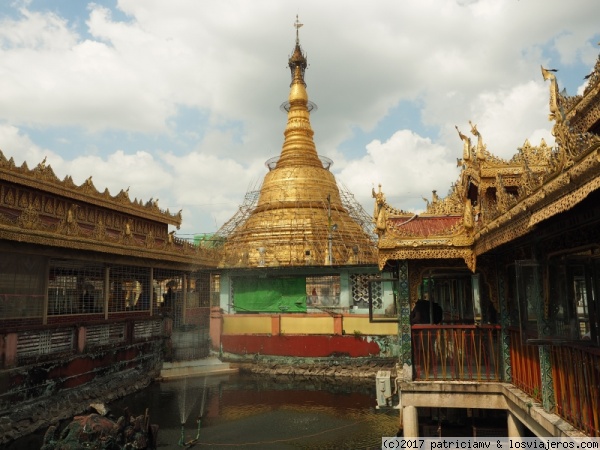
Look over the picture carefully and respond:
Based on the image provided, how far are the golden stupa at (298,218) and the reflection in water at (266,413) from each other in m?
7.34

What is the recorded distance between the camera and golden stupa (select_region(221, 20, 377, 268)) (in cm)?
3019

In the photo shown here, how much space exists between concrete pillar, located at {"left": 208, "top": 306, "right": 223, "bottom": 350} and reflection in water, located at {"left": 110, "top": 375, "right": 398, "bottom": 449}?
3.20 m

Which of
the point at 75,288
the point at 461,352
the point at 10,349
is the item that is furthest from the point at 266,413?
the point at 75,288

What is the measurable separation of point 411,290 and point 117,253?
13258 millimetres

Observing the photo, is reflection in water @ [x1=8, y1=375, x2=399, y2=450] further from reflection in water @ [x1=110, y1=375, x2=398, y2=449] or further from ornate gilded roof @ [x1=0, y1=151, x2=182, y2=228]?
ornate gilded roof @ [x1=0, y1=151, x2=182, y2=228]

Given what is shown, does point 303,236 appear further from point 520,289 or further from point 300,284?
point 520,289

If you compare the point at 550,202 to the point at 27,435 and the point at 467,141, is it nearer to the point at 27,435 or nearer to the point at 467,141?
the point at 467,141

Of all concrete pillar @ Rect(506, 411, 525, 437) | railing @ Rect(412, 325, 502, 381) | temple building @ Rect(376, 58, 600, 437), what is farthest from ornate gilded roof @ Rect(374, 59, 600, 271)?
concrete pillar @ Rect(506, 411, 525, 437)

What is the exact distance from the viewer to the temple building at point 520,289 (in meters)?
6.15

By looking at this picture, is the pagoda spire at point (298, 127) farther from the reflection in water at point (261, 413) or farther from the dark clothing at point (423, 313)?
the dark clothing at point (423, 313)

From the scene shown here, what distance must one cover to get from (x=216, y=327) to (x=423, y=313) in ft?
51.4

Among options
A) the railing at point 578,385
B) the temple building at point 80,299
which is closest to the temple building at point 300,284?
the temple building at point 80,299

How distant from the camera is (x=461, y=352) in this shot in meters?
10.2

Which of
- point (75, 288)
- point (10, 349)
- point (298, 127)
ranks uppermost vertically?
point (298, 127)
